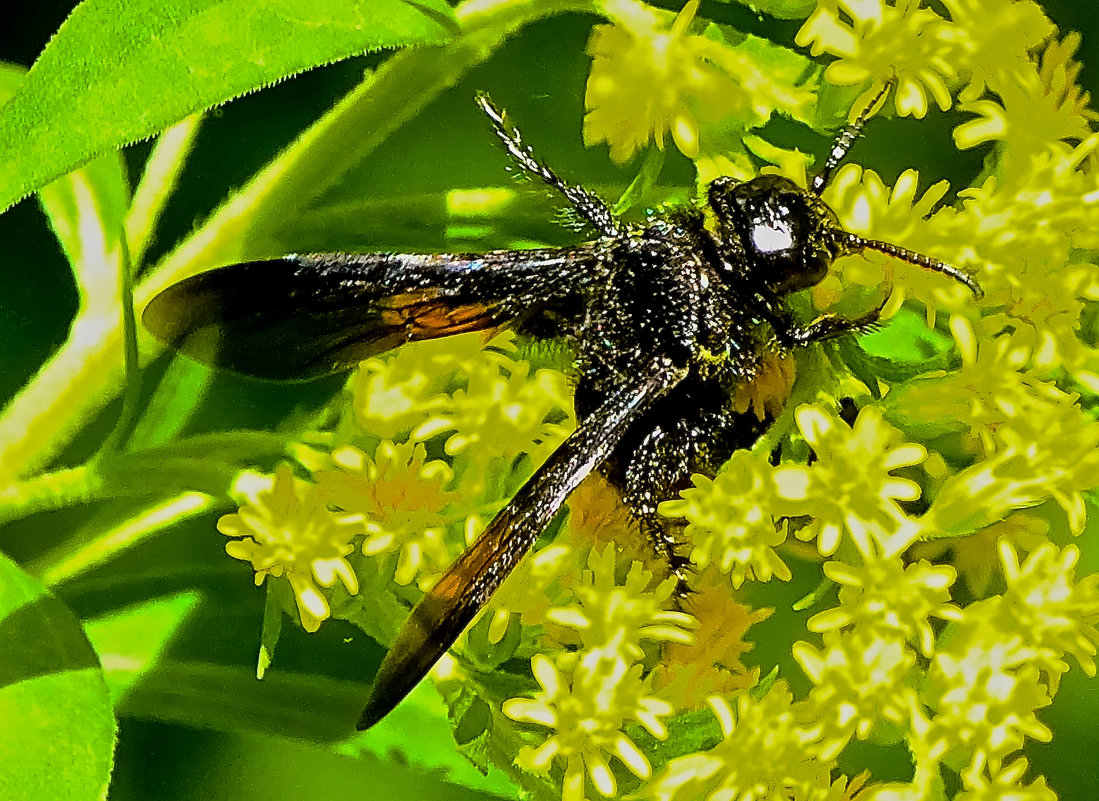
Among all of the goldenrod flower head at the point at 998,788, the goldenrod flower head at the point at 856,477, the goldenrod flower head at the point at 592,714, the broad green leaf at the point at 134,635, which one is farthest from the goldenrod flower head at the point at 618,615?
the broad green leaf at the point at 134,635

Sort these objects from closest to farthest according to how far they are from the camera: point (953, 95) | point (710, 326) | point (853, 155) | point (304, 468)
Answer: point (710, 326)
point (304, 468)
point (953, 95)
point (853, 155)

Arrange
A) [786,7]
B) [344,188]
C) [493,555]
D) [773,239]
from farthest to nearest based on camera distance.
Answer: [344,188], [786,7], [773,239], [493,555]

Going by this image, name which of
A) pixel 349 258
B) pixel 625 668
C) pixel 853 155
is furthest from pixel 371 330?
pixel 853 155

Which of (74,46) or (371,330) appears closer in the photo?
(74,46)

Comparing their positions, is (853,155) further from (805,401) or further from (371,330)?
(371,330)

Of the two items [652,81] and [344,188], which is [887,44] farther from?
[344,188]

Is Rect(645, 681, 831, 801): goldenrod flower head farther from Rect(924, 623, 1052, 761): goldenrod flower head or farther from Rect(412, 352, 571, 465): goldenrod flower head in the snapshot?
Rect(412, 352, 571, 465): goldenrod flower head

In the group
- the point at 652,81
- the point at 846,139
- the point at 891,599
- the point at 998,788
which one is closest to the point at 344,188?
the point at 652,81
